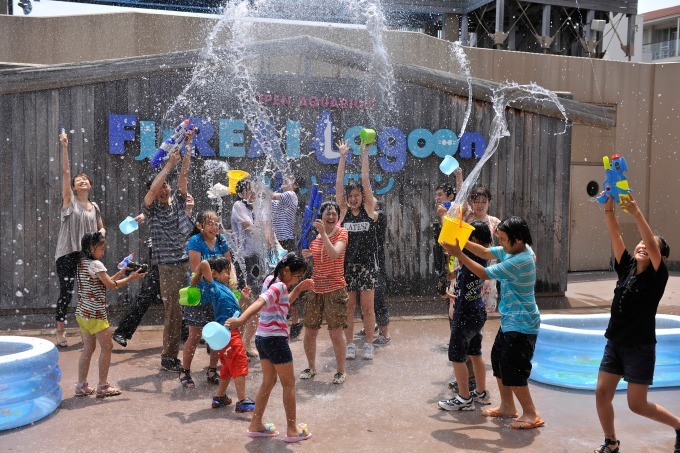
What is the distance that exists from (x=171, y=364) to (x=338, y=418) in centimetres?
204

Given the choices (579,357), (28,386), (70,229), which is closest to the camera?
(28,386)

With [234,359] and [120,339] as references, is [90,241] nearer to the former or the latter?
[234,359]

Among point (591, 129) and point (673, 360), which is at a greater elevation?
point (591, 129)

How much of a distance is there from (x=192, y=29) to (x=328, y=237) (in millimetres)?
7190

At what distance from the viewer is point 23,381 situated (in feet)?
16.5

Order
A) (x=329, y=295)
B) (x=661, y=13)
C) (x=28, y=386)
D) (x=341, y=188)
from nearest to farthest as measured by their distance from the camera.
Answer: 1. (x=28, y=386)
2. (x=329, y=295)
3. (x=341, y=188)
4. (x=661, y=13)

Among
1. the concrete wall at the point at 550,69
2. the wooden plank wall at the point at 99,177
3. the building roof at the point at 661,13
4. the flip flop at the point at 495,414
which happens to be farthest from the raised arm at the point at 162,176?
the building roof at the point at 661,13

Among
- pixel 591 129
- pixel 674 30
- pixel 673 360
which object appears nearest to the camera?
pixel 673 360

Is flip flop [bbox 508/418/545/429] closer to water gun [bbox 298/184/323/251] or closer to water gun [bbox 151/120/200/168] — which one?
water gun [bbox 298/184/323/251]

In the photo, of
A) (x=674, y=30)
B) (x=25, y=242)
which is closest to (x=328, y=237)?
(x=25, y=242)

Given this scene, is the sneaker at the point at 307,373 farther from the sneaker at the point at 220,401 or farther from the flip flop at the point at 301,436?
the flip flop at the point at 301,436

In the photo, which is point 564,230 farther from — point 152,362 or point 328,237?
point 152,362

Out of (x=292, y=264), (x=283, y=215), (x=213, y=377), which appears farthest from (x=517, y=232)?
(x=283, y=215)

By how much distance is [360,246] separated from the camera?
23.2ft
